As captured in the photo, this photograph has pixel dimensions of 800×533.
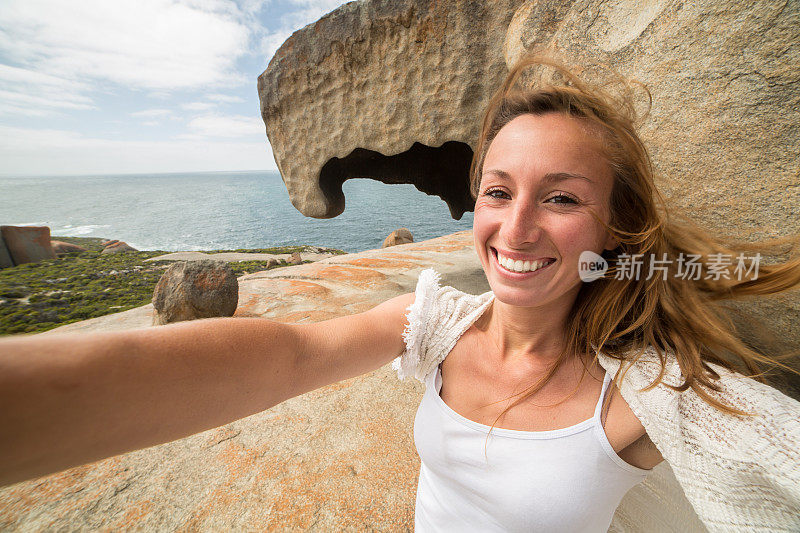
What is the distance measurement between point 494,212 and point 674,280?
62cm

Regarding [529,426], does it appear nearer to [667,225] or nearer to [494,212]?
[494,212]

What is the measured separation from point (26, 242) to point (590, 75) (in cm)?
2272

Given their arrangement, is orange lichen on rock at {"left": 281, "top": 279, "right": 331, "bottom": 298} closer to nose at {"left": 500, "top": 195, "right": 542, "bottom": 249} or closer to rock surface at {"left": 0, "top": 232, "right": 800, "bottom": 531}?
rock surface at {"left": 0, "top": 232, "right": 800, "bottom": 531}

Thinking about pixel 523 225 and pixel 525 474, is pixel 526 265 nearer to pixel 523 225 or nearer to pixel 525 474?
pixel 523 225

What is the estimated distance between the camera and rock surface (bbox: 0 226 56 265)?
15.7 meters

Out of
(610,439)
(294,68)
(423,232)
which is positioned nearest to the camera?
(610,439)

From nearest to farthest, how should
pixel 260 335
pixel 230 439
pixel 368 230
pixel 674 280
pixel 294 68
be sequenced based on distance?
pixel 260 335, pixel 674 280, pixel 230 439, pixel 294 68, pixel 368 230

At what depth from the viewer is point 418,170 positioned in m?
5.43

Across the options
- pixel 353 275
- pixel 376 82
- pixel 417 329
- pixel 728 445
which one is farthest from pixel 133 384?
pixel 353 275

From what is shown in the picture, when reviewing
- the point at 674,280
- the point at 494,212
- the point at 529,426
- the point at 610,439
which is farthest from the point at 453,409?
the point at 674,280

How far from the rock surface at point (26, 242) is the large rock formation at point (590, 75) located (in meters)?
19.4

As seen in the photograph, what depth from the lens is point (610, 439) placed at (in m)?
0.93

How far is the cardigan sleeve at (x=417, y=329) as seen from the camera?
3.78 ft

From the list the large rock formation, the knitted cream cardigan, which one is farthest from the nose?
the large rock formation
